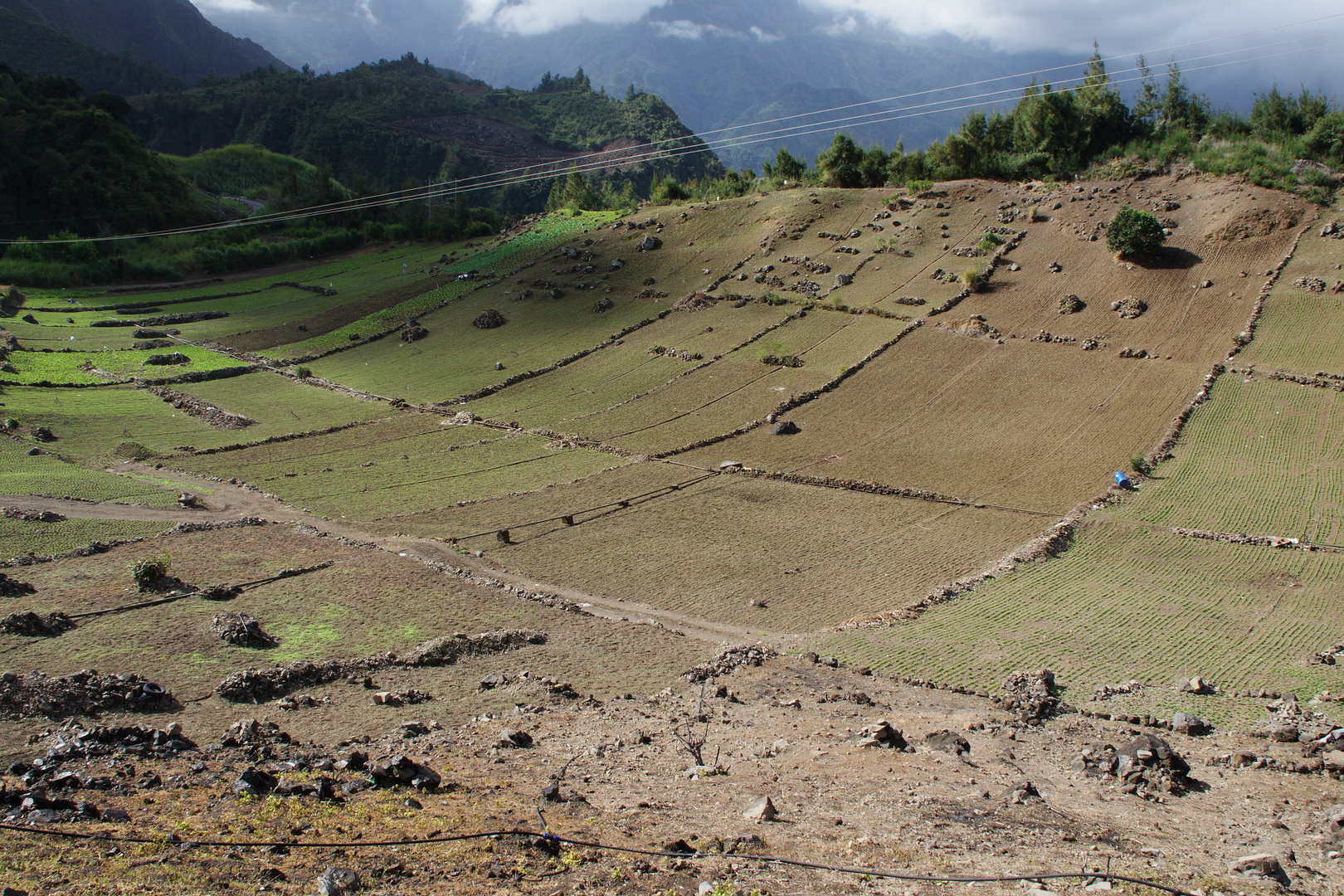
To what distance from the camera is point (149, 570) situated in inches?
955

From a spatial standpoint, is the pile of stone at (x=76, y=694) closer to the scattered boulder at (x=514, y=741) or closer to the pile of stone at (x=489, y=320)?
the scattered boulder at (x=514, y=741)

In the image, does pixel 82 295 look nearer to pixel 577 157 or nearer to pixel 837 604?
pixel 837 604

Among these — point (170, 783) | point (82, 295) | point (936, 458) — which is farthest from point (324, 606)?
point (82, 295)

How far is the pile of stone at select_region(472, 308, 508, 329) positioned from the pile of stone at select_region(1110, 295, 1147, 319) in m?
45.7

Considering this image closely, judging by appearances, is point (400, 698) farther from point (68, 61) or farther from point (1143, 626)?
point (68, 61)

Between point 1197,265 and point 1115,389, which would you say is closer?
point 1115,389

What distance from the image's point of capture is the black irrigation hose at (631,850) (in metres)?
11.4

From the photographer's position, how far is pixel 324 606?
24.3 meters

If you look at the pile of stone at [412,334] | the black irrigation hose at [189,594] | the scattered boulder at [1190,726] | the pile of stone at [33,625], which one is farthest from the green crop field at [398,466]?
the scattered boulder at [1190,726]

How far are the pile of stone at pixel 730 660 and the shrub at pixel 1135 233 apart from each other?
1888 inches

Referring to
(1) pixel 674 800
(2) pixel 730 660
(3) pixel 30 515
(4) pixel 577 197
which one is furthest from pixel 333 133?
(1) pixel 674 800

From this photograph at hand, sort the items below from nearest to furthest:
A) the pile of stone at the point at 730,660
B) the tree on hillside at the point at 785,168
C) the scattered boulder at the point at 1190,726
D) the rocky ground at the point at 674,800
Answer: the rocky ground at the point at 674,800
the scattered boulder at the point at 1190,726
the pile of stone at the point at 730,660
the tree on hillside at the point at 785,168

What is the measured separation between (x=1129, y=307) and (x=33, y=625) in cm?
5713

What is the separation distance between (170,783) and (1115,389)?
1792 inches
